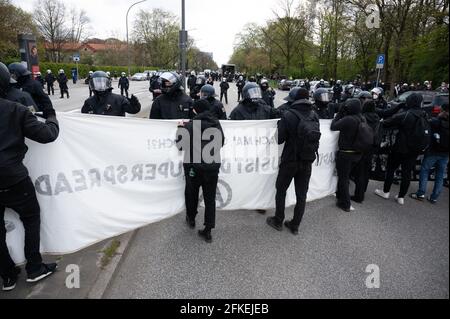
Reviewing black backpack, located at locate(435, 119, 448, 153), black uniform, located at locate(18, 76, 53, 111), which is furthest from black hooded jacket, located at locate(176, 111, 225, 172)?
black backpack, located at locate(435, 119, 448, 153)

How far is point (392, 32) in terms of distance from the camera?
23797 millimetres

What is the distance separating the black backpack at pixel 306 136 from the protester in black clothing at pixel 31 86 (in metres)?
2.87

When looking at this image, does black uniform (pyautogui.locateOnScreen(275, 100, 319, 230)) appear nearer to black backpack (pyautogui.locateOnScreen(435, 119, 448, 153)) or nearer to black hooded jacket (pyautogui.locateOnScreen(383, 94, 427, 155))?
black hooded jacket (pyautogui.locateOnScreen(383, 94, 427, 155))

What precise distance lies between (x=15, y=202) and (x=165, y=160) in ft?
5.72

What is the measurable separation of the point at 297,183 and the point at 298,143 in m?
0.60

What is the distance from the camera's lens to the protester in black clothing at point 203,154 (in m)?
3.92

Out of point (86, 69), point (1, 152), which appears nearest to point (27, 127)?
point (1, 152)

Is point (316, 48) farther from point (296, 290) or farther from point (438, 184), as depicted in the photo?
point (296, 290)

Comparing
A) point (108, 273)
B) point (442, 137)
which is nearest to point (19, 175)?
point (108, 273)

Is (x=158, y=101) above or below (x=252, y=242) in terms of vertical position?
above

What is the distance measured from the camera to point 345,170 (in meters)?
5.32

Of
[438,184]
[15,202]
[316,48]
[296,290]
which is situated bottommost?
[296,290]

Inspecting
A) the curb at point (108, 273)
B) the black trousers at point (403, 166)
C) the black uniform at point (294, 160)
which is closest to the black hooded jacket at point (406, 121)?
the black trousers at point (403, 166)

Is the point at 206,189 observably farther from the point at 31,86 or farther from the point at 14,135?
the point at 31,86
